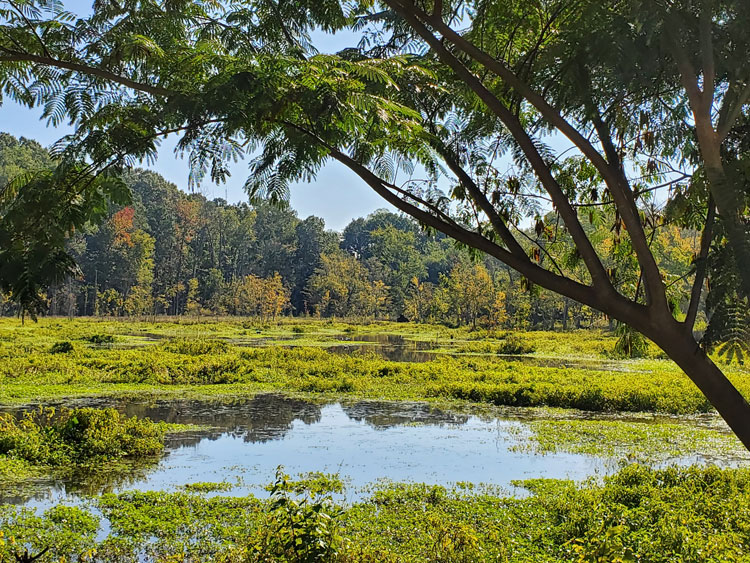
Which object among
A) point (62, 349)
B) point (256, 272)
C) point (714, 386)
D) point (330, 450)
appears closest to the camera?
point (714, 386)

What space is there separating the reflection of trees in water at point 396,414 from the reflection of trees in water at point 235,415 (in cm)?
98

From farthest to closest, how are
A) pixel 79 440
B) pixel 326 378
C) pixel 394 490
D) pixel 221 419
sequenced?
pixel 326 378, pixel 221 419, pixel 79 440, pixel 394 490

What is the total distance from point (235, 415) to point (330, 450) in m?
3.71

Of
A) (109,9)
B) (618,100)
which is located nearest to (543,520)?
(618,100)

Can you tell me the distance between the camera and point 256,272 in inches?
3130

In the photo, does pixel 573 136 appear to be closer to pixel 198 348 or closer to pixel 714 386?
pixel 714 386

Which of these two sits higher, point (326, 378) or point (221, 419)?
point (326, 378)

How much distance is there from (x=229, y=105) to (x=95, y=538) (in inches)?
212

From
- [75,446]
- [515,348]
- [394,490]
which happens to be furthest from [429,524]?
[515,348]

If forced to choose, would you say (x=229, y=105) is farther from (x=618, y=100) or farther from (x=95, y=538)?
(x=95, y=538)

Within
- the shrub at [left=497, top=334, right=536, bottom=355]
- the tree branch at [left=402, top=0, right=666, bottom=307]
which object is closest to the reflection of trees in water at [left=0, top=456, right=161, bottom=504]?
the tree branch at [left=402, top=0, right=666, bottom=307]

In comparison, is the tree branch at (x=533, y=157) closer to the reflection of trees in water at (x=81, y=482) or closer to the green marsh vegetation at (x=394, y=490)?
the green marsh vegetation at (x=394, y=490)

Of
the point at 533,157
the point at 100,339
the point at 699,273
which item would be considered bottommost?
the point at 100,339

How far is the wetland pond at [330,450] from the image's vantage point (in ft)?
29.5
